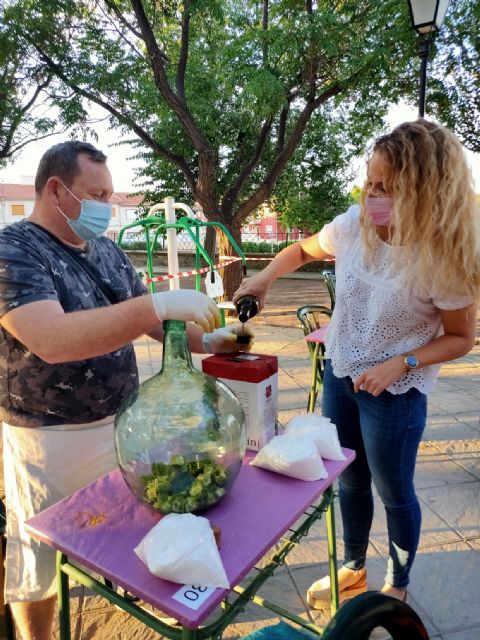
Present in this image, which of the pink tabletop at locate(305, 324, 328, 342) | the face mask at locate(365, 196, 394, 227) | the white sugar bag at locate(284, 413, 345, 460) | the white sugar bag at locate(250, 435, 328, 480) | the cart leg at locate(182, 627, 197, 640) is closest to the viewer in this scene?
the cart leg at locate(182, 627, 197, 640)

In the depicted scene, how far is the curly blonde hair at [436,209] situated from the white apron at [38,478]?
1.05 meters

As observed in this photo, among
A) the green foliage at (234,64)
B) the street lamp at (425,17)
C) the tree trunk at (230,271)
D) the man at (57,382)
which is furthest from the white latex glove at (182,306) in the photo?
the tree trunk at (230,271)

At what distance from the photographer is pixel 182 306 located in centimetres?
97

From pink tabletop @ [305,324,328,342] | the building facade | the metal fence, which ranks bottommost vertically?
pink tabletop @ [305,324,328,342]

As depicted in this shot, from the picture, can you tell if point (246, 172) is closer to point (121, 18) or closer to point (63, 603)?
point (121, 18)

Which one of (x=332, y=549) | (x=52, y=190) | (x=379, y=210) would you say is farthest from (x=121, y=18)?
(x=332, y=549)

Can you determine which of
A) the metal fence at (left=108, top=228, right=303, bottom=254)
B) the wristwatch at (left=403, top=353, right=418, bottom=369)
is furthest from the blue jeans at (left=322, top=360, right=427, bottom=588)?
the metal fence at (left=108, top=228, right=303, bottom=254)

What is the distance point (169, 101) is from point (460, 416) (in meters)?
4.94

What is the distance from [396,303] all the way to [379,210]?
0.28 metres

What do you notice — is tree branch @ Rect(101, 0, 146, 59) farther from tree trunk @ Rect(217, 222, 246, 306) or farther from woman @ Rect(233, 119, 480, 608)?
woman @ Rect(233, 119, 480, 608)

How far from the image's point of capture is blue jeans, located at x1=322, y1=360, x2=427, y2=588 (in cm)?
146

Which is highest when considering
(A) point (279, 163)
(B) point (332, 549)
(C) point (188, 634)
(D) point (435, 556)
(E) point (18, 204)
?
(E) point (18, 204)

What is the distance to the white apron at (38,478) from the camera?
4.38 ft

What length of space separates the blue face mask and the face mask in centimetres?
79
